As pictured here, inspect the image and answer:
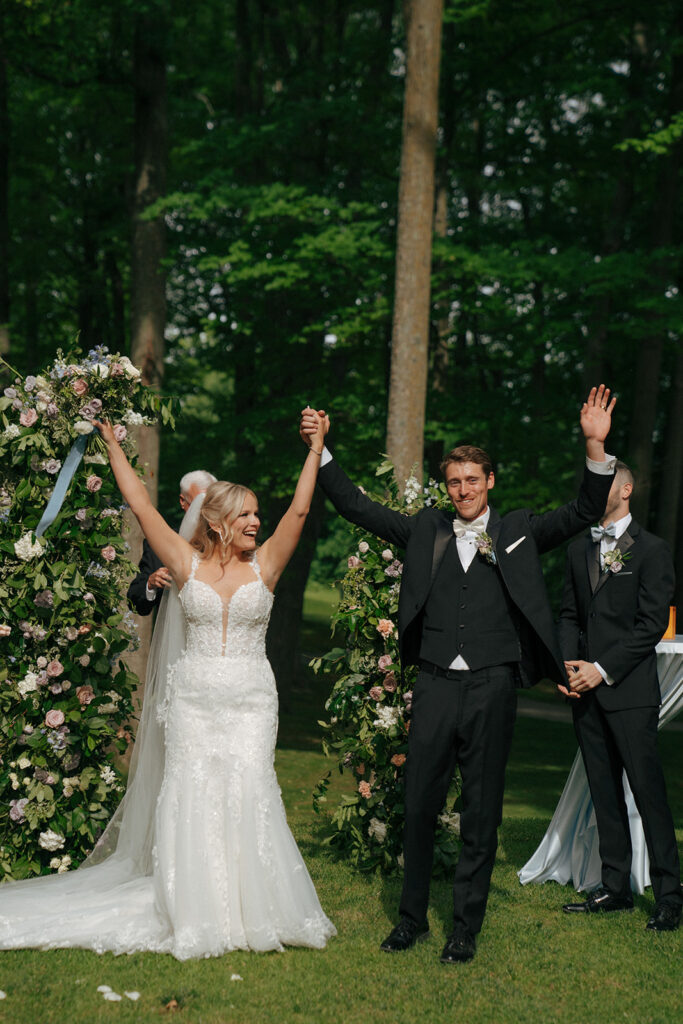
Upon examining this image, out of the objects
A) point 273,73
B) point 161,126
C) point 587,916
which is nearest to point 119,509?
point 587,916

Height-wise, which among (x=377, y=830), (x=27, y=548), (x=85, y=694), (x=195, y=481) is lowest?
(x=377, y=830)

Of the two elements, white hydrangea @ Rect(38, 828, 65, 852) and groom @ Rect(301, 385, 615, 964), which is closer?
groom @ Rect(301, 385, 615, 964)

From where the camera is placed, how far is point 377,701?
6820 millimetres

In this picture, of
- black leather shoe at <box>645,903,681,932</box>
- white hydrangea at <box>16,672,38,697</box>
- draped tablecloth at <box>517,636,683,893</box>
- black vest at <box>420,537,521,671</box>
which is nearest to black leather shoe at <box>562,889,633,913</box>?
black leather shoe at <box>645,903,681,932</box>

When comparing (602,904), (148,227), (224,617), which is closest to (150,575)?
(224,617)

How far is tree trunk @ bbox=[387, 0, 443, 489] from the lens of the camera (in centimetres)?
1078

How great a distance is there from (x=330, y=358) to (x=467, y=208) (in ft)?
18.6

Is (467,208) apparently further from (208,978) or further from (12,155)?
(208,978)

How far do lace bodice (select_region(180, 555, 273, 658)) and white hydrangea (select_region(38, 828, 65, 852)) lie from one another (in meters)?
1.58

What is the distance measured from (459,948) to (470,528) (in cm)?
196

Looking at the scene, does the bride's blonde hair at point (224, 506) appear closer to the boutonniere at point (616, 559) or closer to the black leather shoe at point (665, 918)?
the boutonniere at point (616, 559)

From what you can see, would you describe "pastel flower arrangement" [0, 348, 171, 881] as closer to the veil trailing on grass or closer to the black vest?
the veil trailing on grass

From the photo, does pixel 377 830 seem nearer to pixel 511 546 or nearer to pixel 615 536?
pixel 615 536

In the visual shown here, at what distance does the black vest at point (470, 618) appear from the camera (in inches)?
199
